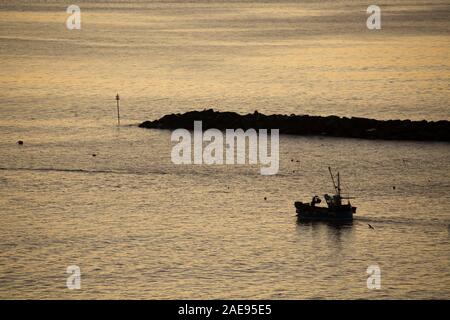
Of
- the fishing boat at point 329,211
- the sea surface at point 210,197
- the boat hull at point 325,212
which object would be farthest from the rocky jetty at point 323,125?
the boat hull at point 325,212

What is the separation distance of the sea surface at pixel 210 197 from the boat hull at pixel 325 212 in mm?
690

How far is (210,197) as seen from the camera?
225 feet

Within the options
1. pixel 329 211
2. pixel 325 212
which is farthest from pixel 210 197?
pixel 329 211

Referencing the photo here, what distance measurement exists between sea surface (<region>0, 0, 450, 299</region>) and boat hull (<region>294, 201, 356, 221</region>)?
69cm

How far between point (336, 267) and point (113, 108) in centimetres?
6039

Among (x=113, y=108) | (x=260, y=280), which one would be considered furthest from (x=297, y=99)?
(x=260, y=280)

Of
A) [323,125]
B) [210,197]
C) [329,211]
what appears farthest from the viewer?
[323,125]

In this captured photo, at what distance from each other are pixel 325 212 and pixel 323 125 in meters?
29.0

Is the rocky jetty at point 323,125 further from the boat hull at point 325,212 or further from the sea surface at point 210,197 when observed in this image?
the boat hull at point 325,212

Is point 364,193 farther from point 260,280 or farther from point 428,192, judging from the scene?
point 260,280

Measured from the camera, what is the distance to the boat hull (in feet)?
207

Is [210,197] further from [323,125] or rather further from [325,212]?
[323,125]

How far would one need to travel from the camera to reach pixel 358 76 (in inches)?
5330

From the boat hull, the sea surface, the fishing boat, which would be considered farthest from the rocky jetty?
the boat hull
